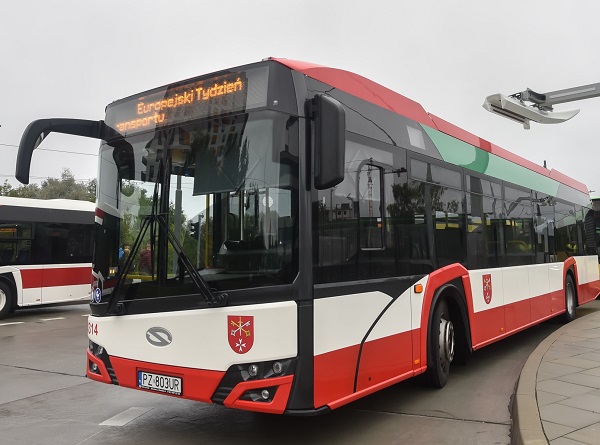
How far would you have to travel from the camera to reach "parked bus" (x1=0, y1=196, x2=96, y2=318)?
14523 mm

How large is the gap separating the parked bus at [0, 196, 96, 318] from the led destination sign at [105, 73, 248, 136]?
10.8m

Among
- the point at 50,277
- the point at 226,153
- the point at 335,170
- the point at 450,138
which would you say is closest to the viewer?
the point at 335,170

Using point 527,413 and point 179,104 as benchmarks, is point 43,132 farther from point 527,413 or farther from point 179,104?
point 527,413

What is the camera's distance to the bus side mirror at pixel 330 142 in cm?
412

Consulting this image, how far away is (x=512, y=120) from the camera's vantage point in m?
12.4

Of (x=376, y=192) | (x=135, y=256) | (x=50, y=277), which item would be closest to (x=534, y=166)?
(x=376, y=192)

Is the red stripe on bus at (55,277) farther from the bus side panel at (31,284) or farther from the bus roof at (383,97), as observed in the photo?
the bus roof at (383,97)

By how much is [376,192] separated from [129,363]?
109 inches

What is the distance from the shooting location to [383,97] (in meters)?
5.77

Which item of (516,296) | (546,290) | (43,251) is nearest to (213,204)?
(516,296)

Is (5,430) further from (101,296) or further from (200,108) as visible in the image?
(200,108)

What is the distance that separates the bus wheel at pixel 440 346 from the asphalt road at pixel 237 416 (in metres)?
0.22

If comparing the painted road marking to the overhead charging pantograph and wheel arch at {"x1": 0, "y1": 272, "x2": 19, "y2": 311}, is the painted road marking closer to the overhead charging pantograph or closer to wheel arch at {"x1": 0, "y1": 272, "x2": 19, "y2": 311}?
the overhead charging pantograph

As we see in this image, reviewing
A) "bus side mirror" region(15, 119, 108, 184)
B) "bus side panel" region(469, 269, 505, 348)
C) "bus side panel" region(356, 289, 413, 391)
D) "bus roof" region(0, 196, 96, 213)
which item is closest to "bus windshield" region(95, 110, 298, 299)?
"bus side mirror" region(15, 119, 108, 184)
